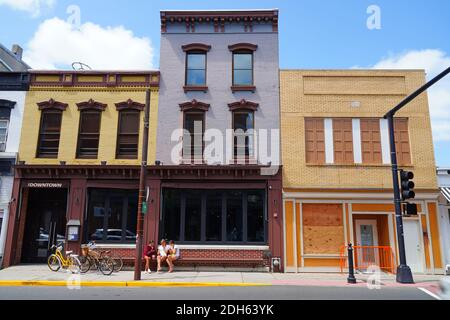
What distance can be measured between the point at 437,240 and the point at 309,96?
860 cm

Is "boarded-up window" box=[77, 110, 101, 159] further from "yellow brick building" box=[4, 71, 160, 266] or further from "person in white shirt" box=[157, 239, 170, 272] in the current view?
"person in white shirt" box=[157, 239, 170, 272]

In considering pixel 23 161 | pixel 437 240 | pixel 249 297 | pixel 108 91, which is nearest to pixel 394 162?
pixel 437 240

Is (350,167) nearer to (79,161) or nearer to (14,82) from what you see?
(79,161)

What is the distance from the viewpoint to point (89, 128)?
16.5m

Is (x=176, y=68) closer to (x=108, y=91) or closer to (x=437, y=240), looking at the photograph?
(x=108, y=91)

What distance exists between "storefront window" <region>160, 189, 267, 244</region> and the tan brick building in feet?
4.66

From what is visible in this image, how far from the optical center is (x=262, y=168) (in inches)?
609

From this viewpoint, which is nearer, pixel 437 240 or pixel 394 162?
pixel 394 162

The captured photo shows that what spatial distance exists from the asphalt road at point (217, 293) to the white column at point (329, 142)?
6.35m

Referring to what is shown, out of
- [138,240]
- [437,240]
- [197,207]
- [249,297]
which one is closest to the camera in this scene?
[249,297]

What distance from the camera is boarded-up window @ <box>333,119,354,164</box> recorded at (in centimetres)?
1579

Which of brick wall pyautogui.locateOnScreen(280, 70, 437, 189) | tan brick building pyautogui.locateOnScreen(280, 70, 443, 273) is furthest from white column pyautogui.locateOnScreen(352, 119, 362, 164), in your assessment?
brick wall pyautogui.locateOnScreen(280, 70, 437, 189)

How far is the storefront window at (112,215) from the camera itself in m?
15.6

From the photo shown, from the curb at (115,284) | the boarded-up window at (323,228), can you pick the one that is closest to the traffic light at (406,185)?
the boarded-up window at (323,228)
